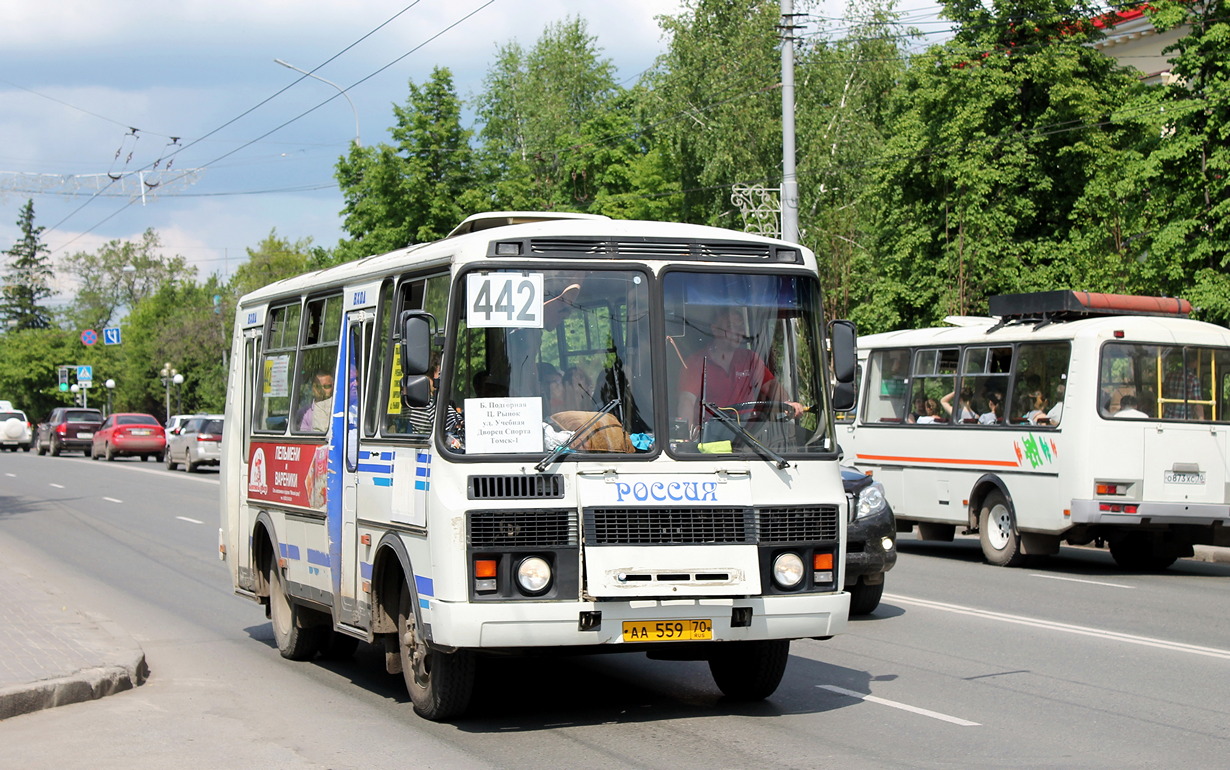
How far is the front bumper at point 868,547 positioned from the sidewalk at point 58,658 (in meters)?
5.88

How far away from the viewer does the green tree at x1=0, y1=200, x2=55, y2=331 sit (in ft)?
425

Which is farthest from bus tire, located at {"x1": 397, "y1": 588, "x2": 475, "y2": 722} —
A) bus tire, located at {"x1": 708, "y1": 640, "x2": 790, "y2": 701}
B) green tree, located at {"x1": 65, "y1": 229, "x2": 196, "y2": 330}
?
green tree, located at {"x1": 65, "y1": 229, "x2": 196, "y2": 330}

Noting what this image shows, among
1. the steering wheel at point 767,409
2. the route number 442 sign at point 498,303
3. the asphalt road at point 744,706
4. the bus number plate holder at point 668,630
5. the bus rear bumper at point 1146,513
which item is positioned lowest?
the asphalt road at point 744,706

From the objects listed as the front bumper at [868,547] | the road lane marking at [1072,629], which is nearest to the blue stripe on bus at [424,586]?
the front bumper at [868,547]

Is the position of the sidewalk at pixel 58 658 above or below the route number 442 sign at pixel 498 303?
below

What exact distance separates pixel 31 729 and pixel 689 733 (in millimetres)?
3747

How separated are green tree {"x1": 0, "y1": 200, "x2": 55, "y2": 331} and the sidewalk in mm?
125060

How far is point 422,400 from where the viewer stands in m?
7.61

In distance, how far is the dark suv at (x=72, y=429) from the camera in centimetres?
5716

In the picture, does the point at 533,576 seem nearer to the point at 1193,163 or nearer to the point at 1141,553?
the point at 1141,553

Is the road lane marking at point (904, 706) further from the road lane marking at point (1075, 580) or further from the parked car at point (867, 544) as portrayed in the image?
the road lane marking at point (1075, 580)

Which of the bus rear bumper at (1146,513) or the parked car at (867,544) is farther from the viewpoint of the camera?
the bus rear bumper at (1146,513)

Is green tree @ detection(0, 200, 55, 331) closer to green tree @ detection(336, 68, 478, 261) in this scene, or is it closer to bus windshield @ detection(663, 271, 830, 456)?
green tree @ detection(336, 68, 478, 261)

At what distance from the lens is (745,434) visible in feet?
26.6
